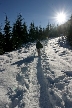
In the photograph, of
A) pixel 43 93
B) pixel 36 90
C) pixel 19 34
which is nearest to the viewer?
pixel 43 93

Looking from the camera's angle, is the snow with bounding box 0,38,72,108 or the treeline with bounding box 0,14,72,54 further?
the treeline with bounding box 0,14,72,54

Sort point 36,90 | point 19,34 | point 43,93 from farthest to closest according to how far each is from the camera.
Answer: point 19,34 → point 36,90 → point 43,93

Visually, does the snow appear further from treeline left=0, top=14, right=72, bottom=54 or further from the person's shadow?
treeline left=0, top=14, right=72, bottom=54

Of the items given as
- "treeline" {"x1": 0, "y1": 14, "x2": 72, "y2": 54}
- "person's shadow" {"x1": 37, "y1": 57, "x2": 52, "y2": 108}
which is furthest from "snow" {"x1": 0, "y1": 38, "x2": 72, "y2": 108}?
"treeline" {"x1": 0, "y1": 14, "x2": 72, "y2": 54}

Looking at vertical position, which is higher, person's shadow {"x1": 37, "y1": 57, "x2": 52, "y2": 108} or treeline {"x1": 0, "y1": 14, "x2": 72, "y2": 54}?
treeline {"x1": 0, "y1": 14, "x2": 72, "y2": 54}

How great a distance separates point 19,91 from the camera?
24.7 feet

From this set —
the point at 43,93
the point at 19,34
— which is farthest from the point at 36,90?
the point at 19,34

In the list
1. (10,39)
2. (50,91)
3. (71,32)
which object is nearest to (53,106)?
(50,91)

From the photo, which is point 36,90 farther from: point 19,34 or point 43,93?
point 19,34

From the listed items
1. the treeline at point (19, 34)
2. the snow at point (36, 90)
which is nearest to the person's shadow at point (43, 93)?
the snow at point (36, 90)

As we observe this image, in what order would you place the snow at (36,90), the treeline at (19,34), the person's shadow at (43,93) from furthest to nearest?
the treeline at (19,34) < the snow at (36,90) < the person's shadow at (43,93)

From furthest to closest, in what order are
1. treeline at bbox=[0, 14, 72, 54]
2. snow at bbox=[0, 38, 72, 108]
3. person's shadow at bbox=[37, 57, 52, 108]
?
treeline at bbox=[0, 14, 72, 54] → snow at bbox=[0, 38, 72, 108] → person's shadow at bbox=[37, 57, 52, 108]

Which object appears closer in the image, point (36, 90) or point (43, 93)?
point (43, 93)

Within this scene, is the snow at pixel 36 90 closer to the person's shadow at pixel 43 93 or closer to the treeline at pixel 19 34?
the person's shadow at pixel 43 93
